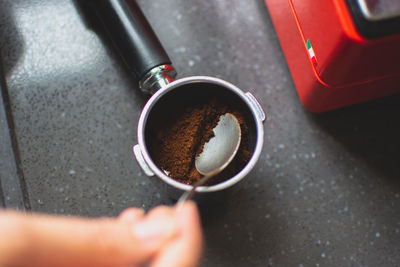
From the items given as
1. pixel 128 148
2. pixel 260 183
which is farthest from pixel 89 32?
pixel 260 183

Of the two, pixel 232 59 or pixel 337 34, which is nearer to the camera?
pixel 337 34

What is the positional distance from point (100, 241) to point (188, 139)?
0.68 ft

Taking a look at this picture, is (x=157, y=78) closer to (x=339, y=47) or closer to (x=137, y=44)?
(x=137, y=44)

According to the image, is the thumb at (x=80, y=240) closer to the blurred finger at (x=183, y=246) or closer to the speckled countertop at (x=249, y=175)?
the blurred finger at (x=183, y=246)

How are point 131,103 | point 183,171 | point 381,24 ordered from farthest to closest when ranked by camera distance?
point 131,103 → point 183,171 → point 381,24

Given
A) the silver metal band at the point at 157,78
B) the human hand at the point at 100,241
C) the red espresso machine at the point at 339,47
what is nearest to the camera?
the human hand at the point at 100,241

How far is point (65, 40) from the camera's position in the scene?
0.53m

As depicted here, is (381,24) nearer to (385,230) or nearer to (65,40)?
(385,230)

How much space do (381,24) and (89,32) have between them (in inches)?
15.8

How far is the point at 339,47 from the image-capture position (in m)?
0.34

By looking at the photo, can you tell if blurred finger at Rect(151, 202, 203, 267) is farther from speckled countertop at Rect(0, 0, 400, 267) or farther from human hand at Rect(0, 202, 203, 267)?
speckled countertop at Rect(0, 0, 400, 267)

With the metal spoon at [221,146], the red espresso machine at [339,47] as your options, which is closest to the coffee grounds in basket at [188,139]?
the metal spoon at [221,146]

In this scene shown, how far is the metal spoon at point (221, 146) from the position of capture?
40 centimetres

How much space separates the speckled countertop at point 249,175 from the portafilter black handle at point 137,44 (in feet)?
0.27
